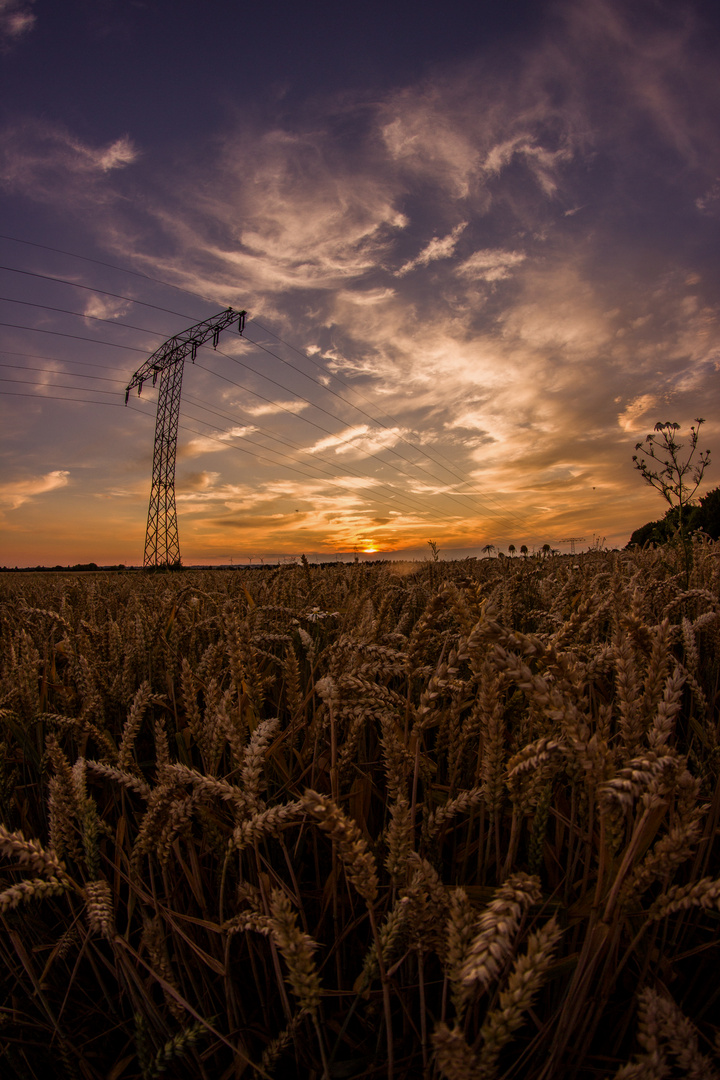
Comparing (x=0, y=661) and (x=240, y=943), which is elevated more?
(x=0, y=661)

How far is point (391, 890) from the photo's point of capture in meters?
1.20

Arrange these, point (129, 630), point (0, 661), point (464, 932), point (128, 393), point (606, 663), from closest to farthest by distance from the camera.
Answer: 1. point (464, 932)
2. point (606, 663)
3. point (129, 630)
4. point (0, 661)
5. point (128, 393)

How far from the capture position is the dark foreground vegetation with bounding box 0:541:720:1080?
773 millimetres

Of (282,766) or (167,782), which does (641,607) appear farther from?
(167,782)

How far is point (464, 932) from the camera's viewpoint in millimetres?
752

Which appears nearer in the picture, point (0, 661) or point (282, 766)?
point (282, 766)

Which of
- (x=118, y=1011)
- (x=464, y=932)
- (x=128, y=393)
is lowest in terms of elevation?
(x=118, y=1011)

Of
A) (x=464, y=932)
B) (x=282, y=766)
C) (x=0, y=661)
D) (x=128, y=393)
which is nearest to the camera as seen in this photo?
(x=464, y=932)

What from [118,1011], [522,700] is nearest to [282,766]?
[118,1011]

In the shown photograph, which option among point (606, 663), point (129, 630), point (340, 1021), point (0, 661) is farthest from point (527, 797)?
point (0, 661)

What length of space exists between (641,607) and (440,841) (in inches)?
35.6

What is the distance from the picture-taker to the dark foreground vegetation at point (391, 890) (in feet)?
2.54

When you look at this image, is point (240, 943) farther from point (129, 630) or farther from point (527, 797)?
point (129, 630)

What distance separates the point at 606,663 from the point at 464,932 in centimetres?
91
